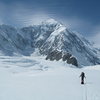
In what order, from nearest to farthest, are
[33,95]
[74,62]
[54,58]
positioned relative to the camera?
[33,95] → [74,62] → [54,58]

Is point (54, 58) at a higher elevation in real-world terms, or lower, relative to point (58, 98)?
higher

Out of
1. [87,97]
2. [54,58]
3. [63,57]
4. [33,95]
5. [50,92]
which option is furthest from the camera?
[54,58]

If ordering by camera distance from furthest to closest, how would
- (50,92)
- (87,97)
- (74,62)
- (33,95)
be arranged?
(74,62), (50,92), (33,95), (87,97)

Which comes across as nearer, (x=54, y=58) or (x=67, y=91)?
(x=67, y=91)

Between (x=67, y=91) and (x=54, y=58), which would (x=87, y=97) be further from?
(x=54, y=58)

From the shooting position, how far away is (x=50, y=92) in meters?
Result: 21.6

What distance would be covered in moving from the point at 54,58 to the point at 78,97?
440 feet

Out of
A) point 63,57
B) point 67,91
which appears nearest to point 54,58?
point 63,57

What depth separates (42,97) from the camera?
19.4 metres

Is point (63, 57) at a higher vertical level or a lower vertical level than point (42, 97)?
higher

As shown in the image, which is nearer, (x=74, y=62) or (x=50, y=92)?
(x=50, y=92)

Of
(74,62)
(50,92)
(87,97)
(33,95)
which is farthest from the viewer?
(74,62)

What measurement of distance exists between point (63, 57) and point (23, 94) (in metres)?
120

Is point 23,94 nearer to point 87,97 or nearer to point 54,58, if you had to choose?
point 87,97
